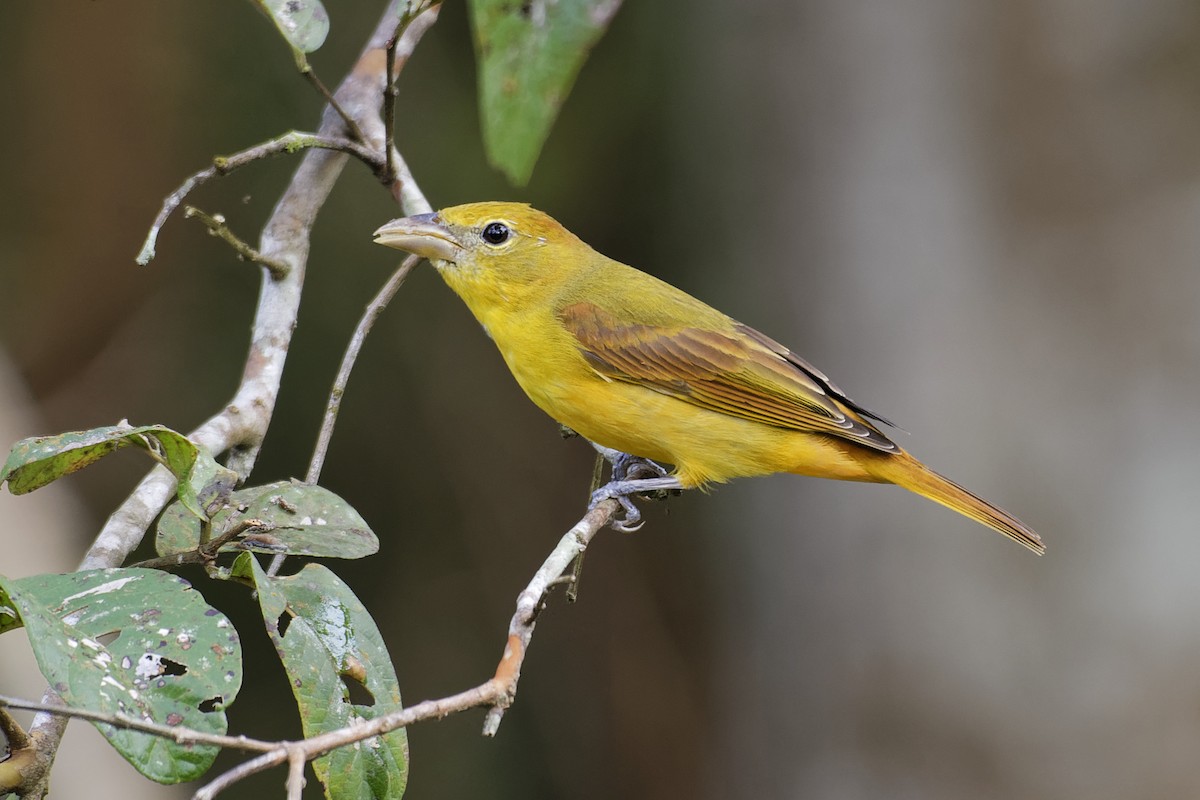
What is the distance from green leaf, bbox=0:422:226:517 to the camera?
1.73 m

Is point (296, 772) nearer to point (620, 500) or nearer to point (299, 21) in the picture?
point (299, 21)

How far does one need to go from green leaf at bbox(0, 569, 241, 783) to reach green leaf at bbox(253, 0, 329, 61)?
1.29m

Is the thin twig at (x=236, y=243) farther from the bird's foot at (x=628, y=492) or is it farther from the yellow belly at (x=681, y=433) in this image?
the bird's foot at (x=628, y=492)

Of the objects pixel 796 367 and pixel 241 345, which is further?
pixel 241 345

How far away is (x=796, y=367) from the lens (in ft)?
12.1

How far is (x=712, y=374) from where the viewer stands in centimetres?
352

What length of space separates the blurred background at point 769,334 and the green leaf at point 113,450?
2225mm

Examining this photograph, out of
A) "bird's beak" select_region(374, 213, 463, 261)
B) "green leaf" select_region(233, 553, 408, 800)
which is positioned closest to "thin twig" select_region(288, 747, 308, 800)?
"green leaf" select_region(233, 553, 408, 800)

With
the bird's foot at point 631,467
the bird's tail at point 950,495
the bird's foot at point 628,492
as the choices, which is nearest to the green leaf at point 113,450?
the bird's foot at point 628,492

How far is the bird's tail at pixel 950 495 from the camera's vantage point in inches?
133

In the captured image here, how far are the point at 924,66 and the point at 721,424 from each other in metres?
2.36

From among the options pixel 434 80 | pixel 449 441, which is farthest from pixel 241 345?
pixel 434 80

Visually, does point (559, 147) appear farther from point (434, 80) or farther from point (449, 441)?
point (449, 441)

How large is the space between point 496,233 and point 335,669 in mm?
1951
